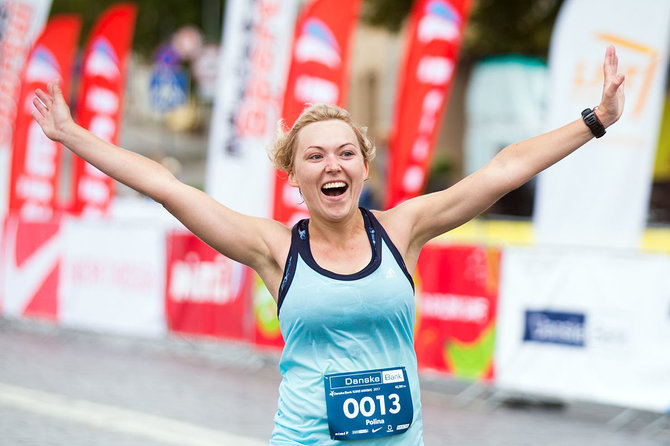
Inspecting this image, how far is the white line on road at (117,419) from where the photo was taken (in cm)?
707

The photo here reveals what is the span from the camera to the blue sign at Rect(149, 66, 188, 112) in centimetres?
3688

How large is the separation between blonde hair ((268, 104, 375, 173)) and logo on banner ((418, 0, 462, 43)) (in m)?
7.27

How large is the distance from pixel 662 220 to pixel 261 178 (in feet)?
28.4

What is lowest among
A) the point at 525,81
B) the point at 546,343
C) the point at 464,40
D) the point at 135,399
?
the point at 135,399

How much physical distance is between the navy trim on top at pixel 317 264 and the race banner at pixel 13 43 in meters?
14.6

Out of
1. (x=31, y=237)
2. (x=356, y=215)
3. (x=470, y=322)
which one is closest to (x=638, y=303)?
(x=470, y=322)

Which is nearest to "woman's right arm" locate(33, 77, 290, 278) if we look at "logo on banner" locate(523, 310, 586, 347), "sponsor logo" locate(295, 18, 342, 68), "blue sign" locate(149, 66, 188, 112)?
"logo on banner" locate(523, 310, 586, 347)

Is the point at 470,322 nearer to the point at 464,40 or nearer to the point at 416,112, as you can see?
the point at 416,112

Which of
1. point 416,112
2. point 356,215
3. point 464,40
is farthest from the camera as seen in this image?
point 464,40

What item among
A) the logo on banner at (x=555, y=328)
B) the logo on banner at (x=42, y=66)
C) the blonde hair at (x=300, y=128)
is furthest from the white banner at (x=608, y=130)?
the logo on banner at (x=42, y=66)

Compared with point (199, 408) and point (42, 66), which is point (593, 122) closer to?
point (199, 408)

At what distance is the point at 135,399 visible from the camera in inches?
339

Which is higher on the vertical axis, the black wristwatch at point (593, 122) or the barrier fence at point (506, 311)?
the black wristwatch at point (593, 122)

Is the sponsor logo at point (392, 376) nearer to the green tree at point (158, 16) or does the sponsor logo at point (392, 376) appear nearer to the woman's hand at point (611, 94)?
the woman's hand at point (611, 94)
